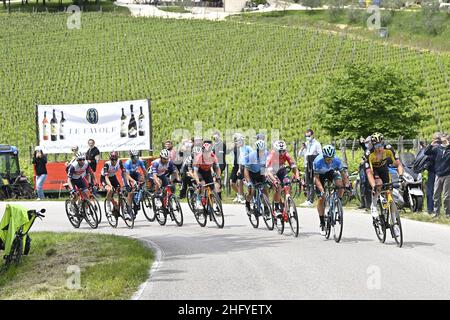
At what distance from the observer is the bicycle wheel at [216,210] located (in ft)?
60.9

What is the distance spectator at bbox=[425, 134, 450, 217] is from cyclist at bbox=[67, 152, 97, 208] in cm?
744

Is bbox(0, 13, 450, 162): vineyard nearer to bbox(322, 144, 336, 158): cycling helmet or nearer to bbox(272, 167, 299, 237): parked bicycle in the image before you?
bbox(272, 167, 299, 237): parked bicycle

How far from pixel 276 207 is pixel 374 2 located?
135036 millimetres

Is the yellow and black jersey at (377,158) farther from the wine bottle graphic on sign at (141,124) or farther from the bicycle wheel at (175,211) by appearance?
the wine bottle graphic on sign at (141,124)

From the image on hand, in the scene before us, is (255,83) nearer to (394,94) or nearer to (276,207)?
(394,94)

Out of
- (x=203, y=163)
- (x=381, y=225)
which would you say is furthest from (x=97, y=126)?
(x=381, y=225)

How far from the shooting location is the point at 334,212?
15.1m

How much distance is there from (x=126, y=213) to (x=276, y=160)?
502 cm

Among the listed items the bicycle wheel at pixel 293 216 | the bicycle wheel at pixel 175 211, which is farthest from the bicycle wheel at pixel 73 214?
the bicycle wheel at pixel 293 216

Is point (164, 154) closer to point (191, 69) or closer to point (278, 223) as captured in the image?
point (278, 223)

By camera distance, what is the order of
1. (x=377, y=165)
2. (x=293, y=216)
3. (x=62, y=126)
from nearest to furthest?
(x=377, y=165) < (x=293, y=216) < (x=62, y=126)

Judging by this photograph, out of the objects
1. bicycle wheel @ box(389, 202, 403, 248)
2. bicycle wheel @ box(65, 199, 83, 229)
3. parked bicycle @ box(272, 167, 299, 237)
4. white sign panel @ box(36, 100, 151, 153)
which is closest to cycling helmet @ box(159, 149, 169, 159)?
bicycle wheel @ box(65, 199, 83, 229)

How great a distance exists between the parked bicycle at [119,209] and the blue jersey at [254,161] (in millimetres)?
3611

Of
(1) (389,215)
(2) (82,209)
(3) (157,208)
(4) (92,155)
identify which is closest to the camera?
(1) (389,215)
